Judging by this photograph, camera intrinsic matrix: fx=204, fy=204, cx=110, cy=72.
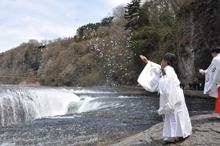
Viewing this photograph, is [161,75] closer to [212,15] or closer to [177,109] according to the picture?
[177,109]

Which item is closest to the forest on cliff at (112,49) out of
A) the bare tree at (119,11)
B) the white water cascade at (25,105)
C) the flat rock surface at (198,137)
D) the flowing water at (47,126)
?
the bare tree at (119,11)

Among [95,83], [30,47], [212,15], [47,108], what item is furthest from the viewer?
[30,47]

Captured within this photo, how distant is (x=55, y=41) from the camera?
81000mm

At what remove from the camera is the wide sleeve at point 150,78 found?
421cm

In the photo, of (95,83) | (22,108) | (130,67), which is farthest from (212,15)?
(95,83)

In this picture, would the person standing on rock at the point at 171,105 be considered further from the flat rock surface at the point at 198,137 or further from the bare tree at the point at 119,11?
the bare tree at the point at 119,11

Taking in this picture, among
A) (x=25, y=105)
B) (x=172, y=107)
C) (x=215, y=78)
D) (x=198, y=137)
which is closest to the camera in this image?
(x=172, y=107)

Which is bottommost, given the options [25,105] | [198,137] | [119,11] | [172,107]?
[25,105]

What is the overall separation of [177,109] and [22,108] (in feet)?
29.0

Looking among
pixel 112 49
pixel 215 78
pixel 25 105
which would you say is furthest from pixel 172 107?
pixel 112 49

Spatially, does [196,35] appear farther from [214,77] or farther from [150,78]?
[150,78]

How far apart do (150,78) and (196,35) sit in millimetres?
19095

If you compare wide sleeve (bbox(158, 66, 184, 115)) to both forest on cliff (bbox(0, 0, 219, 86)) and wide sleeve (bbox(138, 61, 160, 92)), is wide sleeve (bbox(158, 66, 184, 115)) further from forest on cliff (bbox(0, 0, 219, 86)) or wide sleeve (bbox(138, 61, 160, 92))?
forest on cliff (bbox(0, 0, 219, 86))

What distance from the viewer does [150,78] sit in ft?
14.1
